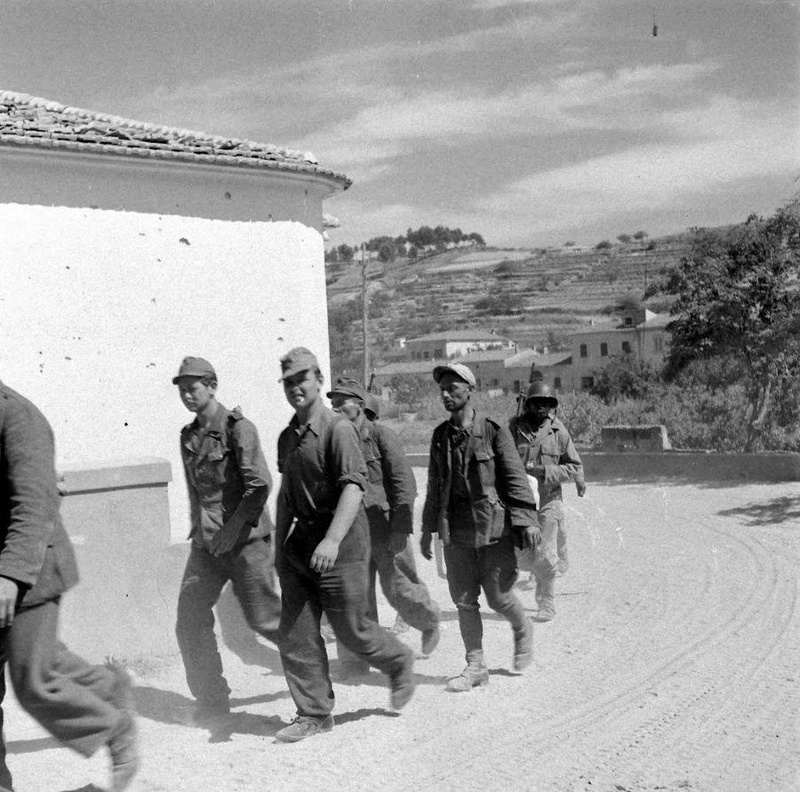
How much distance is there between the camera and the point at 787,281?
59.4 ft

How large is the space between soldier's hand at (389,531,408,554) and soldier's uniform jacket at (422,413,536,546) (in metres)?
0.37

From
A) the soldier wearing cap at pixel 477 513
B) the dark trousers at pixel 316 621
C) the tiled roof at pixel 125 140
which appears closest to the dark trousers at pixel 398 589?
the soldier wearing cap at pixel 477 513

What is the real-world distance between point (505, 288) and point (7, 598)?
304 feet

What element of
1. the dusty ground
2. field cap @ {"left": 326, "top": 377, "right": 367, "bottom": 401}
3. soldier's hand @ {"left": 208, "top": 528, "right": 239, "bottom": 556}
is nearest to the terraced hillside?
the dusty ground

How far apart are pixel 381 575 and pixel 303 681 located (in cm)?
157

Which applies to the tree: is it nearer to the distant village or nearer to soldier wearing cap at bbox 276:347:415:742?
soldier wearing cap at bbox 276:347:415:742

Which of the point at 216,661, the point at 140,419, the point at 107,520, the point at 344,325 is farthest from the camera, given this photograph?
the point at 344,325

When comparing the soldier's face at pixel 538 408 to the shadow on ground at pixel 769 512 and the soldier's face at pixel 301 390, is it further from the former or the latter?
the shadow on ground at pixel 769 512

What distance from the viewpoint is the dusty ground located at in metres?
4.98

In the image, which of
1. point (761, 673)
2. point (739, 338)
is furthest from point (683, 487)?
point (761, 673)

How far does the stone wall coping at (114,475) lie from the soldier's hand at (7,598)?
2673 millimetres

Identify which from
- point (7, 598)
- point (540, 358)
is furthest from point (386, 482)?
point (540, 358)

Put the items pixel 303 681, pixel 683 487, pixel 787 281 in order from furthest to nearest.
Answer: pixel 787 281 → pixel 683 487 → pixel 303 681

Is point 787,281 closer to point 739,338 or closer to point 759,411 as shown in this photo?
point 739,338
